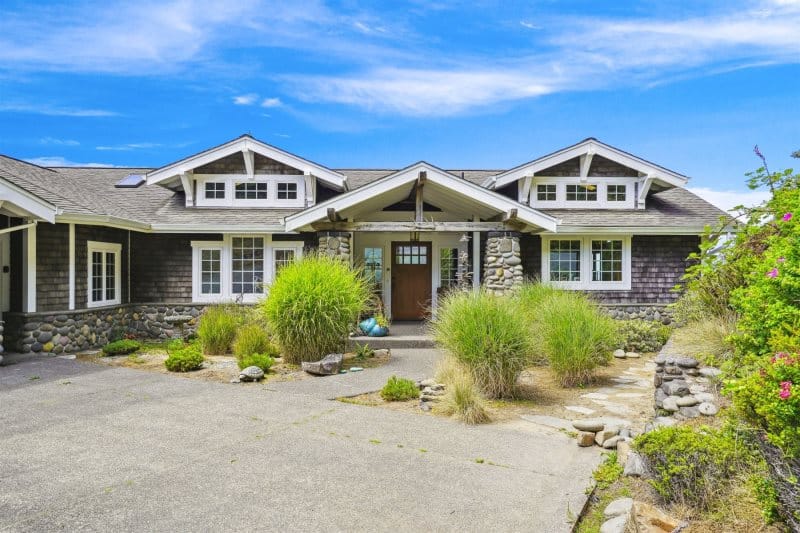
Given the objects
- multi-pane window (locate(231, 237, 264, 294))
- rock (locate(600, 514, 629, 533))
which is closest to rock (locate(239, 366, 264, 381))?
multi-pane window (locate(231, 237, 264, 294))

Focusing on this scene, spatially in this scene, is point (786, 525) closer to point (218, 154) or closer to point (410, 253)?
point (410, 253)

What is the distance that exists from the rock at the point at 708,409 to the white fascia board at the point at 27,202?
10487 mm

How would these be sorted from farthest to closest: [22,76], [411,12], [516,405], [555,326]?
[22,76] < [411,12] < [555,326] < [516,405]

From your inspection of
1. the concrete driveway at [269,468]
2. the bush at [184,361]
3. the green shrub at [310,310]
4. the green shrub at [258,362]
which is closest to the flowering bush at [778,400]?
the concrete driveway at [269,468]

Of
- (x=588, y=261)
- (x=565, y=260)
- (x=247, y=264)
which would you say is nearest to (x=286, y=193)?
(x=247, y=264)

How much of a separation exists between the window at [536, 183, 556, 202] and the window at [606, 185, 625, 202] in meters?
1.48

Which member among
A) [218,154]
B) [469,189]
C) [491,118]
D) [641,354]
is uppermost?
[491,118]

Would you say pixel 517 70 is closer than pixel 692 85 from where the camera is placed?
No

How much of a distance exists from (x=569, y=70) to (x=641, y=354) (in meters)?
6.11

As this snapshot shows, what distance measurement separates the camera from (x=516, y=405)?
21.8ft

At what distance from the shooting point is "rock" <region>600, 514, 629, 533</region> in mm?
3273

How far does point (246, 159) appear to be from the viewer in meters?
13.1

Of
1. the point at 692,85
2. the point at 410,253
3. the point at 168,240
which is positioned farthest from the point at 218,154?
the point at 692,85

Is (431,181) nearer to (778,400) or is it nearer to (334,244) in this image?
(334,244)
